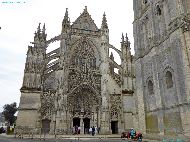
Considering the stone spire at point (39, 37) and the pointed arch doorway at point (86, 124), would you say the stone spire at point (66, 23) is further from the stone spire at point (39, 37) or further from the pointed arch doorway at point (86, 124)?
the pointed arch doorway at point (86, 124)

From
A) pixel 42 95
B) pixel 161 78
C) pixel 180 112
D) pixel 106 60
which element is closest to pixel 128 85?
pixel 106 60

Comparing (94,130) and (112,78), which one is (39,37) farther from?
(94,130)

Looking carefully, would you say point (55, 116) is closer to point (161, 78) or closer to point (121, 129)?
Result: point (121, 129)

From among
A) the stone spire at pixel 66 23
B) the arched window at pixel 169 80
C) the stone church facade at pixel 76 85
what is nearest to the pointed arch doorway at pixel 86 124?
the stone church facade at pixel 76 85

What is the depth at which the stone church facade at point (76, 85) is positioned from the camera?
81.3 feet

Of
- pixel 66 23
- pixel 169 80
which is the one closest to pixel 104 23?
pixel 66 23

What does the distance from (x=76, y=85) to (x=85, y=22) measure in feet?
33.4

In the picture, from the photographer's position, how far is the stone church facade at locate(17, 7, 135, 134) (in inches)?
975

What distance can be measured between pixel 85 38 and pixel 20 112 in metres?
12.8

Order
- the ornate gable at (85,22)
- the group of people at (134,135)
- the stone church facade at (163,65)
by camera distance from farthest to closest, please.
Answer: the ornate gable at (85,22) < the group of people at (134,135) < the stone church facade at (163,65)

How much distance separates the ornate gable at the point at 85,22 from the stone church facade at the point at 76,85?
0.55 metres

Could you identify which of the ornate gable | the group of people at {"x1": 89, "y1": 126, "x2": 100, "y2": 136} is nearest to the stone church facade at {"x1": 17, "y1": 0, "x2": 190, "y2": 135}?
the ornate gable

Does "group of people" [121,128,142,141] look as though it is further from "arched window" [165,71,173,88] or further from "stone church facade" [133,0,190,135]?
"arched window" [165,71,173,88]

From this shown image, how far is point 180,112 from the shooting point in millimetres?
12820
